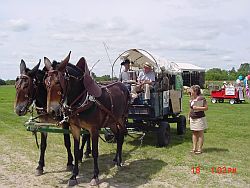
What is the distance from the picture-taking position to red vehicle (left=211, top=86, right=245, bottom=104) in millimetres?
25641

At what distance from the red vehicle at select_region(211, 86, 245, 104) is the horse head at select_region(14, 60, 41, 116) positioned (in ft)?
73.5

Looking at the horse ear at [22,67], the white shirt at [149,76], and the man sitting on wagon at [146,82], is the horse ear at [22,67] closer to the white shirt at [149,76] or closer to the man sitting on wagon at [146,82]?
the man sitting on wagon at [146,82]

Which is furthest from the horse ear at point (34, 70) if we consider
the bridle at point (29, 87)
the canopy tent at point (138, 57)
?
the canopy tent at point (138, 57)

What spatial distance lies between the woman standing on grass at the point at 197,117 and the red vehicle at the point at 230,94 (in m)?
18.9

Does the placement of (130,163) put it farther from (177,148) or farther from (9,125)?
(9,125)

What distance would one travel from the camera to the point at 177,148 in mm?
8430

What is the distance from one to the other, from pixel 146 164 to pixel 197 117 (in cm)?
187

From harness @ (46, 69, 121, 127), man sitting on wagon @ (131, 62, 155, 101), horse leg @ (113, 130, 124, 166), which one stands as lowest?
horse leg @ (113, 130, 124, 166)

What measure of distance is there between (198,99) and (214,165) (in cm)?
172

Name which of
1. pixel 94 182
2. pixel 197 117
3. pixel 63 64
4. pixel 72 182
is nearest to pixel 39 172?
pixel 72 182

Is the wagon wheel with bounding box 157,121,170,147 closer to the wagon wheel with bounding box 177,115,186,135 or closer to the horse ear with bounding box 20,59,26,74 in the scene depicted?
the wagon wheel with bounding box 177,115,186,135

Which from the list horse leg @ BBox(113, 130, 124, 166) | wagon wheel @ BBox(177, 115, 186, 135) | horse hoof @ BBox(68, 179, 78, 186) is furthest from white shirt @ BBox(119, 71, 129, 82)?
horse hoof @ BBox(68, 179, 78, 186)

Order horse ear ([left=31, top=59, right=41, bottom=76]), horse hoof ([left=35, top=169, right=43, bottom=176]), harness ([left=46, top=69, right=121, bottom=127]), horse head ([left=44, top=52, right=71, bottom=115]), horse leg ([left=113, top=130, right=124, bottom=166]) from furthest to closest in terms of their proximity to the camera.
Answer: horse leg ([left=113, top=130, right=124, bottom=166]), horse hoof ([left=35, top=169, right=43, bottom=176]), horse ear ([left=31, top=59, right=41, bottom=76]), harness ([left=46, top=69, right=121, bottom=127]), horse head ([left=44, top=52, right=71, bottom=115])

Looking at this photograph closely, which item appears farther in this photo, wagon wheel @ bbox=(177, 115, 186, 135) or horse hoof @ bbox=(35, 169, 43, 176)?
wagon wheel @ bbox=(177, 115, 186, 135)
